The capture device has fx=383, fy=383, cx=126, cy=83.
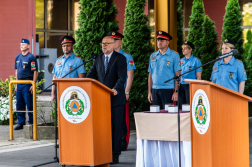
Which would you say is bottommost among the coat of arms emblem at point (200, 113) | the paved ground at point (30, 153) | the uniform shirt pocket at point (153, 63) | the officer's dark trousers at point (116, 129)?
the paved ground at point (30, 153)

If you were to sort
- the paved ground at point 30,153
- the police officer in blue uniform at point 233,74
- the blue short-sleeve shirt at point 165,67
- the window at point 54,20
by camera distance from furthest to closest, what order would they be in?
1. the window at point 54,20
2. the blue short-sleeve shirt at point 165,67
3. the police officer in blue uniform at point 233,74
4. the paved ground at point 30,153

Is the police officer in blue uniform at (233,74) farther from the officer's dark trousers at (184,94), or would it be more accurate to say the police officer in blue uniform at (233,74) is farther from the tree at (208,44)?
the tree at (208,44)

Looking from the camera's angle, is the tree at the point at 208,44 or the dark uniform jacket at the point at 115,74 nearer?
the dark uniform jacket at the point at 115,74

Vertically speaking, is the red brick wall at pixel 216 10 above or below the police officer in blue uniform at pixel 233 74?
above

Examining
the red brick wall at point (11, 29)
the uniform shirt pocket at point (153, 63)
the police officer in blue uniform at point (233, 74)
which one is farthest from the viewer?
the red brick wall at point (11, 29)

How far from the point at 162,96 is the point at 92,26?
2.63 m

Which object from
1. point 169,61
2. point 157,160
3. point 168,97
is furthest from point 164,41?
point 157,160

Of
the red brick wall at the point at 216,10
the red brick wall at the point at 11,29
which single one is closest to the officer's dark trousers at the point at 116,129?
the red brick wall at the point at 11,29

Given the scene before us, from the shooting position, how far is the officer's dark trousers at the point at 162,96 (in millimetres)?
5652

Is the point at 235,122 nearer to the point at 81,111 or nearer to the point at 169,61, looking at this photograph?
the point at 81,111

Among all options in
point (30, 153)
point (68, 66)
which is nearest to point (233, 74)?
point (68, 66)

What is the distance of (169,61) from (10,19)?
9.94 metres

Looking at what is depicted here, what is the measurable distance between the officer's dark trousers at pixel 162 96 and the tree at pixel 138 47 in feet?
7.67

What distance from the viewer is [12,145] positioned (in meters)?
6.45
